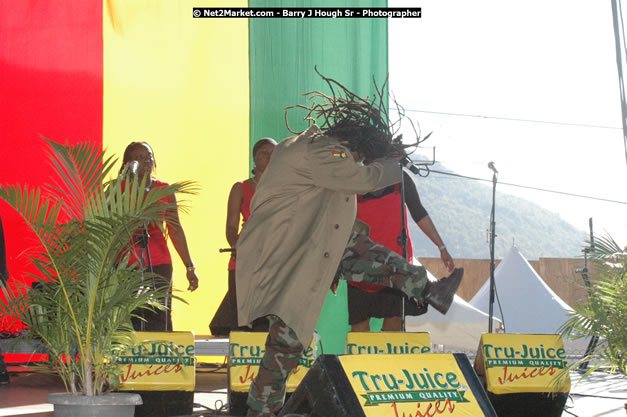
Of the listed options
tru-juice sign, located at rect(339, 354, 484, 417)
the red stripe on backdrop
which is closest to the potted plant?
tru-juice sign, located at rect(339, 354, 484, 417)

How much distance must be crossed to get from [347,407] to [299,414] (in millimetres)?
258

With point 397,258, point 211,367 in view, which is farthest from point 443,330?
point 397,258

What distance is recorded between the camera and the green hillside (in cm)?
6126

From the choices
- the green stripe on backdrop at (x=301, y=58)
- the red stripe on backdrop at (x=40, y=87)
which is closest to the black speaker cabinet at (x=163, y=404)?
the red stripe on backdrop at (x=40, y=87)

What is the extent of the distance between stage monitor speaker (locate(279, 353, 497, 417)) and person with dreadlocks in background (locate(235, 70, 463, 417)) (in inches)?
8.6

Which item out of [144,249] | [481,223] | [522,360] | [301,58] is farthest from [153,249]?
[481,223]

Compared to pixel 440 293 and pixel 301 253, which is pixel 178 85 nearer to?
pixel 301 253

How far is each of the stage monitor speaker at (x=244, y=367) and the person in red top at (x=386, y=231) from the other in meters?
0.99

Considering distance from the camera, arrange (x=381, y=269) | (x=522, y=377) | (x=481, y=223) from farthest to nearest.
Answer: (x=481, y=223) < (x=522, y=377) < (x=381, y=269)

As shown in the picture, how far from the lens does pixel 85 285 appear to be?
379 cm

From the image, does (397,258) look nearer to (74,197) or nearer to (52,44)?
(74,197)

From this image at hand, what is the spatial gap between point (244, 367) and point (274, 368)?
1.06 metres

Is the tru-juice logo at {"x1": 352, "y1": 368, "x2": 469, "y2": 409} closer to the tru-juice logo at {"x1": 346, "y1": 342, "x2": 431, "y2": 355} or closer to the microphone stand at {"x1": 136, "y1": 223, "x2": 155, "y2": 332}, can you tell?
the tru-juice logo at {"x1": 346, "y1": 342, "x2": 431, "y2": 355}

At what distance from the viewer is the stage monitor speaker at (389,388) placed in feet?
10.0
